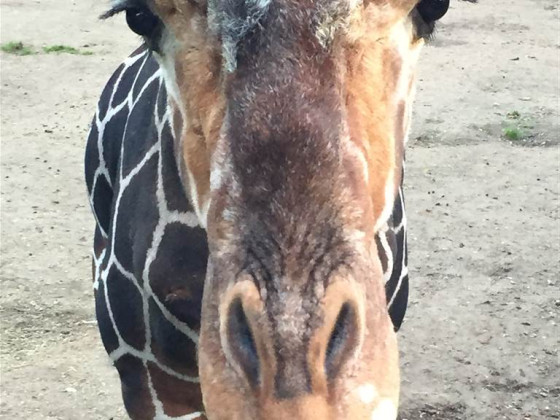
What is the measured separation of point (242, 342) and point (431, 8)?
0.92 meters

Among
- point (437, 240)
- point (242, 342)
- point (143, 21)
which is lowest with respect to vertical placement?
point (437, 240)

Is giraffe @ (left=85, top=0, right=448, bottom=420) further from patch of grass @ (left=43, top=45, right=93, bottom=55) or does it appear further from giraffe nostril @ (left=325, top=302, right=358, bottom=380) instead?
patch of grass @ (left=43, top=45, right=93, bottom=55)

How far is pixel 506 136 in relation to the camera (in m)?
6.50

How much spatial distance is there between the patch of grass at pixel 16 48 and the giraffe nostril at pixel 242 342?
7711 millimetres

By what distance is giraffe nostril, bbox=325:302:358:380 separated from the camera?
1.43m

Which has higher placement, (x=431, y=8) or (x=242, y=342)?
(x=431, y=8)

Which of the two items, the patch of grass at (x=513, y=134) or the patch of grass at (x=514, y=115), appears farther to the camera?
the patch of grass at (x=514, y=115)

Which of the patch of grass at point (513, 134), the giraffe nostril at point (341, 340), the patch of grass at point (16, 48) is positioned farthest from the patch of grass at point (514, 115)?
the giraffe nostril at point (341, 340)

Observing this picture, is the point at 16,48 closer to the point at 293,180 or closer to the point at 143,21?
the point at 143,21

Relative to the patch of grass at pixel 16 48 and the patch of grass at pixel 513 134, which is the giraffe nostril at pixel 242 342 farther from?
the patch of grass at pixel 16 48

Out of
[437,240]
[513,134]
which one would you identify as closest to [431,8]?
[437,240]

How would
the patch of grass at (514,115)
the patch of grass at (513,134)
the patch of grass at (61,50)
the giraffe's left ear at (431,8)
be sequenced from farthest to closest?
the patch of grass at (61,50) → the patch of grass at (514,115) → the patch of grass at (513,134) → the giraffe's left ear at (431,8)

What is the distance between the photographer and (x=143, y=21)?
2.03 meters

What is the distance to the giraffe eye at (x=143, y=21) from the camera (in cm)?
202
